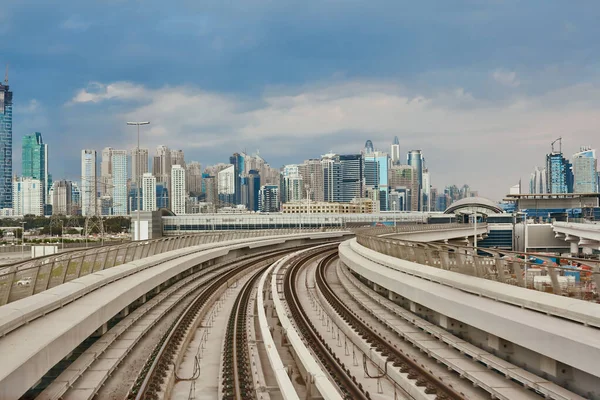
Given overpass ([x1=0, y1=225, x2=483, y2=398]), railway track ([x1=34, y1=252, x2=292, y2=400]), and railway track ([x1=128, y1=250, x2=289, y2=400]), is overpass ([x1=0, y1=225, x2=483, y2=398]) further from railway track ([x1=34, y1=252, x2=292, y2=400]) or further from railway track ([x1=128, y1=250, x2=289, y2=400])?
railway track ([x1=128, y1=250, x2=289, y2=400])

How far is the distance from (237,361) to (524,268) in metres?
5.47

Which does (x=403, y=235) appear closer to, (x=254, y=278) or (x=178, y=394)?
(x=254, y=278)

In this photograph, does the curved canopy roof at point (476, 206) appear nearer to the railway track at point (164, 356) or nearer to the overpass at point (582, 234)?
the overpass at point (582, 234)

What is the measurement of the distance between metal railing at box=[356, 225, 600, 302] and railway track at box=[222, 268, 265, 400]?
16.6 ft

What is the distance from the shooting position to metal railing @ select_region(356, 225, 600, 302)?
27.1 feet

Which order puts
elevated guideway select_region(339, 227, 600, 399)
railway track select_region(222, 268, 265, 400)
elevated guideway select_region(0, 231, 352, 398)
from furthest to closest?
railway track select_region(222, 268, 265, 400), elevated guideway select_region(339, 227, 600, 399), elevated guideway select_region(0, 231, 352, 398)

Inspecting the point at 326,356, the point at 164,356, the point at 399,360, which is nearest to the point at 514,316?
the point at 399,360

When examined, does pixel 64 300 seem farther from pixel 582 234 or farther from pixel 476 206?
pixel 476 206

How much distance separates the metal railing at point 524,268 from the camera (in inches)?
325

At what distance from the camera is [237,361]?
10.2 m

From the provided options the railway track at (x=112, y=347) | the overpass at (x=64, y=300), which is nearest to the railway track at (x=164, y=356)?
the railway track at (x=112, y=347)

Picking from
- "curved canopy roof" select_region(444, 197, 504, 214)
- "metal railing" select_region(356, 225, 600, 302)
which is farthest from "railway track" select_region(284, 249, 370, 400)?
"curved canopy roof" select_region(444, 197, 504, 214)

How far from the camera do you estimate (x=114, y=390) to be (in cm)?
874

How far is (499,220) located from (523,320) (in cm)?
9768
